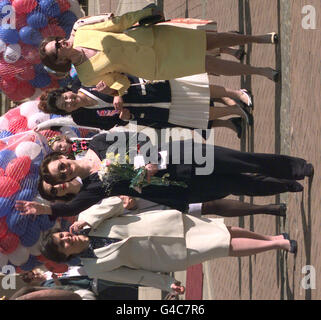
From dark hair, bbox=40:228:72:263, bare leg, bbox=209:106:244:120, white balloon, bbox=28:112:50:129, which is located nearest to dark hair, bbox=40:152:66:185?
dark hair, bbox=40:228:72:263

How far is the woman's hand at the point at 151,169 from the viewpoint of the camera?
5.86 metres

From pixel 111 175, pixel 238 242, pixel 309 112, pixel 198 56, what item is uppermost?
pixel 198 56

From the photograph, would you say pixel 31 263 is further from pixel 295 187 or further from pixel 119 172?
pixel 295 187

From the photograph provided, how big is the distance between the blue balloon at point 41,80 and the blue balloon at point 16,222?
2.07m

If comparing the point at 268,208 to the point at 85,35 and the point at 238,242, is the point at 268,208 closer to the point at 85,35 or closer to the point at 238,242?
the point at 238,242

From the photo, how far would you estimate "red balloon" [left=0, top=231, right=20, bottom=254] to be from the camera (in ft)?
22.4

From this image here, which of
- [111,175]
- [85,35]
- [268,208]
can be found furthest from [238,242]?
[85,35]

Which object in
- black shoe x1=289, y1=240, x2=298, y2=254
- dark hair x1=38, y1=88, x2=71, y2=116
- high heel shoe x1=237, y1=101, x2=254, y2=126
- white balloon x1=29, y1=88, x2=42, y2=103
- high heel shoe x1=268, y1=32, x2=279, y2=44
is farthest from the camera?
white balloon x1=29, y1=88, x2=42, y2=103

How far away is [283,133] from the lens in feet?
21.9

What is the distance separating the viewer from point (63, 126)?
783cm

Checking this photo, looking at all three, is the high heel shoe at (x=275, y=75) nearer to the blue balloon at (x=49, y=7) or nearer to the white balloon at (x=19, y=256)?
the blue balloon at (x=49, y=7)

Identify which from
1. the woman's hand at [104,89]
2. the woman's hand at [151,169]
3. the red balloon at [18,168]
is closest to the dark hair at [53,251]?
the woman's hand at [151,169]

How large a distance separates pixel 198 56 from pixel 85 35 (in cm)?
101

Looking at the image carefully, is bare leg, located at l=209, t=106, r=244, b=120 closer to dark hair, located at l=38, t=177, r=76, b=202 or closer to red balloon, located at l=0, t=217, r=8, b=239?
dark hair, located at l=38, t=177, r=76, b=202
